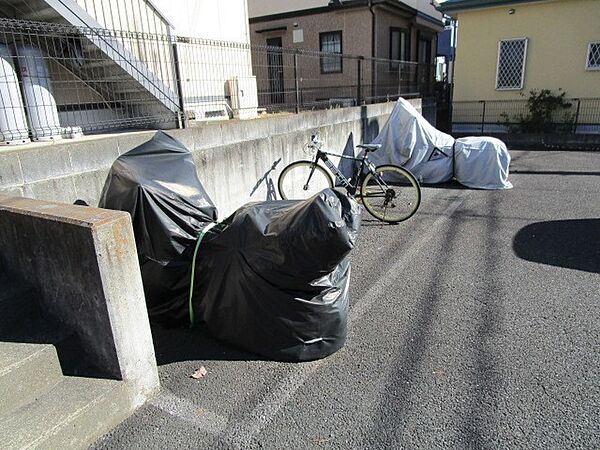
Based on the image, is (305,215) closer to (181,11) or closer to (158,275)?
(158,275)

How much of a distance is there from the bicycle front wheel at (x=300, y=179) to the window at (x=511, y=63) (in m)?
8.90

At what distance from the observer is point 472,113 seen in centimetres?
1312

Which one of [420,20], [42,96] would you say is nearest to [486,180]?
[42,96]

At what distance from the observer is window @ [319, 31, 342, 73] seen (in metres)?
14.1

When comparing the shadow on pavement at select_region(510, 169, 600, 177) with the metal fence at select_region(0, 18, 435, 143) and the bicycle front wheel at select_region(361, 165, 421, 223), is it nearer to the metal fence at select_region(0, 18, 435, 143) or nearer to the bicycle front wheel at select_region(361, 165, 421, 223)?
the metal fence at select_region(0, 18, 435, 143)

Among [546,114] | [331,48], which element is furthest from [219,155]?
[331,48]

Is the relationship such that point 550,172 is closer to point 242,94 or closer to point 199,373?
point 242,94

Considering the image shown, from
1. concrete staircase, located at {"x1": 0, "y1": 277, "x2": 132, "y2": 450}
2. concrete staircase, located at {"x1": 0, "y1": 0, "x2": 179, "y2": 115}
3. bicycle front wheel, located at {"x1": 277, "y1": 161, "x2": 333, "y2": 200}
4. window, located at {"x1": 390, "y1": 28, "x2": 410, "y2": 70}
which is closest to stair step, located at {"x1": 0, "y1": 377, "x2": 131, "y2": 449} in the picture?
concrete staircase, located at {"x1": 0, "y1": 277, "x2": 132, "y2": 450}

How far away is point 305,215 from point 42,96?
3.26m

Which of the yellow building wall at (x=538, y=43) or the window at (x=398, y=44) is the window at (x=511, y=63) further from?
the window at (x=398, y=44)

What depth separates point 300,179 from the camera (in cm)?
623

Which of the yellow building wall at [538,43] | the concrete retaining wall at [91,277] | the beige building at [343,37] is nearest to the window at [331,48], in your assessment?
the beige building at [343,37]

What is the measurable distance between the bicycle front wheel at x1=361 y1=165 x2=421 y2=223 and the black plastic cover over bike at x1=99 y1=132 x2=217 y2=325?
3.01 meters

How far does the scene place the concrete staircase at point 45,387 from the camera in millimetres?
2016
